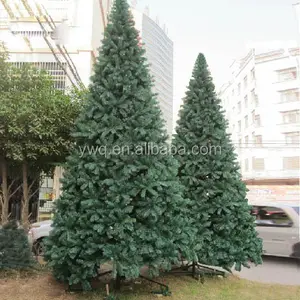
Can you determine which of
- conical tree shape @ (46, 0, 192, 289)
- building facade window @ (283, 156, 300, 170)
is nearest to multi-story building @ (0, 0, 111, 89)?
conical tree shape @ (46, 0, 192, 289)

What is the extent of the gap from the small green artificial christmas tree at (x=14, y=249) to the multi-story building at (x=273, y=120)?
18916mm

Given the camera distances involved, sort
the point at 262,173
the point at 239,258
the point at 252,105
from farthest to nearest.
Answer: the point at 252,105
the point at 262,173
the point at 239,258

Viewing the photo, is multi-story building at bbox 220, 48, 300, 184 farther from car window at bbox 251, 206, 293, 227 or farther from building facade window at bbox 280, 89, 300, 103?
car window at bbox 251, 206, 293, 227

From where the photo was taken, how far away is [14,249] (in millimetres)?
4973

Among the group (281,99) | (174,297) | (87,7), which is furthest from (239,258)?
(281,99)

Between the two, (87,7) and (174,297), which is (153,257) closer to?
(174,297)

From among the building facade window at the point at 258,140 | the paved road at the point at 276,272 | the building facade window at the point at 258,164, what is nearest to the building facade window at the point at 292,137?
the building facade window at the point at 258,140

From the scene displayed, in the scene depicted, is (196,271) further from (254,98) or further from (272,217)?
(254,98)

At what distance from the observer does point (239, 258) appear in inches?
198

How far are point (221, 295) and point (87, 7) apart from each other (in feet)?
56.0

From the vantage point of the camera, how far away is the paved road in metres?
5.96

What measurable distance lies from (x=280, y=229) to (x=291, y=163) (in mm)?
16485

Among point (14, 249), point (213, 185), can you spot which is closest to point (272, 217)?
point (213, 185)

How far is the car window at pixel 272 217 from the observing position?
24.6ft
